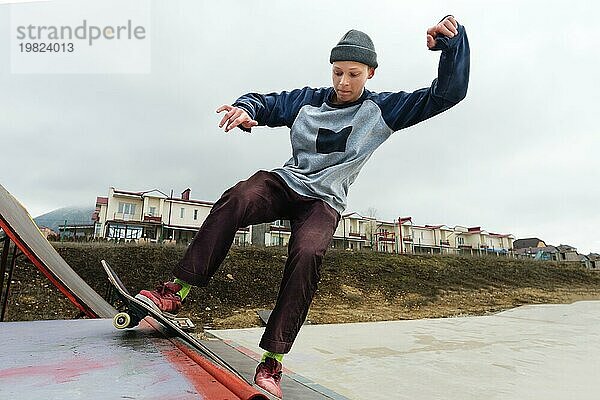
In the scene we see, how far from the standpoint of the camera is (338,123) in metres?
1.62

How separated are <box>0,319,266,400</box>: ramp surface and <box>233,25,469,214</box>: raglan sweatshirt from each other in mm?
742

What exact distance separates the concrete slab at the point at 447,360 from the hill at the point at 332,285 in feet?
7.56

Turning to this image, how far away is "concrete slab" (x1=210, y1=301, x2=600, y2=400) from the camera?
6.61 feet

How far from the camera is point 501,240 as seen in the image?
41.7m

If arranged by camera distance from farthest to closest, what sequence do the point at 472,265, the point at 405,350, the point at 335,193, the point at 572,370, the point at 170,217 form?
the point at 170,217 → the point at 472,265 → the point at 405,350 → the point at 572,370 → the point at 335,193

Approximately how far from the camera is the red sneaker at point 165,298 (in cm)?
145

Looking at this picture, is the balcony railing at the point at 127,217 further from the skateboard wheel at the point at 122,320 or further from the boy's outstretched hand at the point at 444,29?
the boy's outstretched hand at the point at 444,29

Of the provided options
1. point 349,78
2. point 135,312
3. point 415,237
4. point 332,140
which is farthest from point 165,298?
point 415,237

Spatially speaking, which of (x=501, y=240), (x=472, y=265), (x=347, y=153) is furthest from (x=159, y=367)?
(x=501, y=240)

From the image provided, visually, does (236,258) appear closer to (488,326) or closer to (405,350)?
(488,326)

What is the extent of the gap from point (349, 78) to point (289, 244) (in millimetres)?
701

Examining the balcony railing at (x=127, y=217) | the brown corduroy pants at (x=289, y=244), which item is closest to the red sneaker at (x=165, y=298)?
the brown corduroy pants at (x=289, y=244)

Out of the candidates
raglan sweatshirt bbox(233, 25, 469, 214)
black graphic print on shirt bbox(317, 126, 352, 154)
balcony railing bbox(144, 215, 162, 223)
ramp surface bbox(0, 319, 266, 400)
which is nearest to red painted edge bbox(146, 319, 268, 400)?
ramp surface bbox(0, 319, 266, 400)

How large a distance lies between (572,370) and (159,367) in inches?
103
